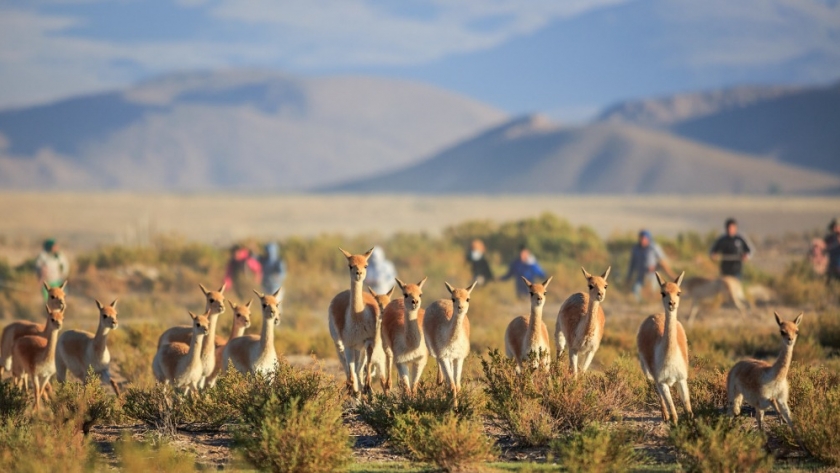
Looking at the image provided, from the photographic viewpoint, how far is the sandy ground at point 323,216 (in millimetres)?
49312

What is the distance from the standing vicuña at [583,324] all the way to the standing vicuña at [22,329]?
18.0 feet

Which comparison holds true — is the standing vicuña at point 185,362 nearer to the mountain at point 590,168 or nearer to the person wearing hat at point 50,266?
the person wearing hat at point 50,266

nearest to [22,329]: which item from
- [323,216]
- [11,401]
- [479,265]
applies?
[11,401]

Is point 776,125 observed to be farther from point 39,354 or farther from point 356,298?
point 39,354

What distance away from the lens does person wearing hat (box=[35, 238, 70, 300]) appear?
17109mm

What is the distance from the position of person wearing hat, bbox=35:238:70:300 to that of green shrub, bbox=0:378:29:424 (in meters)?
5.90

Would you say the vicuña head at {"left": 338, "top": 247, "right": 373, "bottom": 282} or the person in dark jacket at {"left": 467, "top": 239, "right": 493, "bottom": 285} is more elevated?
the person in dark jacket at {"left": 467, "top": 239, "right": 493, "bottom": 285}

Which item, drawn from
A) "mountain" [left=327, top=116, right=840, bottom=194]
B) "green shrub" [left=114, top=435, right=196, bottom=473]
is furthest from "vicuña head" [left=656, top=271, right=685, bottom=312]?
"mountain" [left=327, top=116, right=840, bottom=194]

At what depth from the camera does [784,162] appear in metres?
150

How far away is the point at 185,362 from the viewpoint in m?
11.1

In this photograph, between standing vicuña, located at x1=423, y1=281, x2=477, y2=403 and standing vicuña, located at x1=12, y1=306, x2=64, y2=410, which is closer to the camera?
standing vicuña, located at x1=423, y1=281, x2=477, y2=403

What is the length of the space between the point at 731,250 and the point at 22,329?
12.3m

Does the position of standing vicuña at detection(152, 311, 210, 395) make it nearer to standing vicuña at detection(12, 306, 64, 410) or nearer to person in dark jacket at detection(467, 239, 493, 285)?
standing vicuña at detection(12, 306, 64, 410)

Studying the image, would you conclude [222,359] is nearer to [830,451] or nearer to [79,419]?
[79,419]
